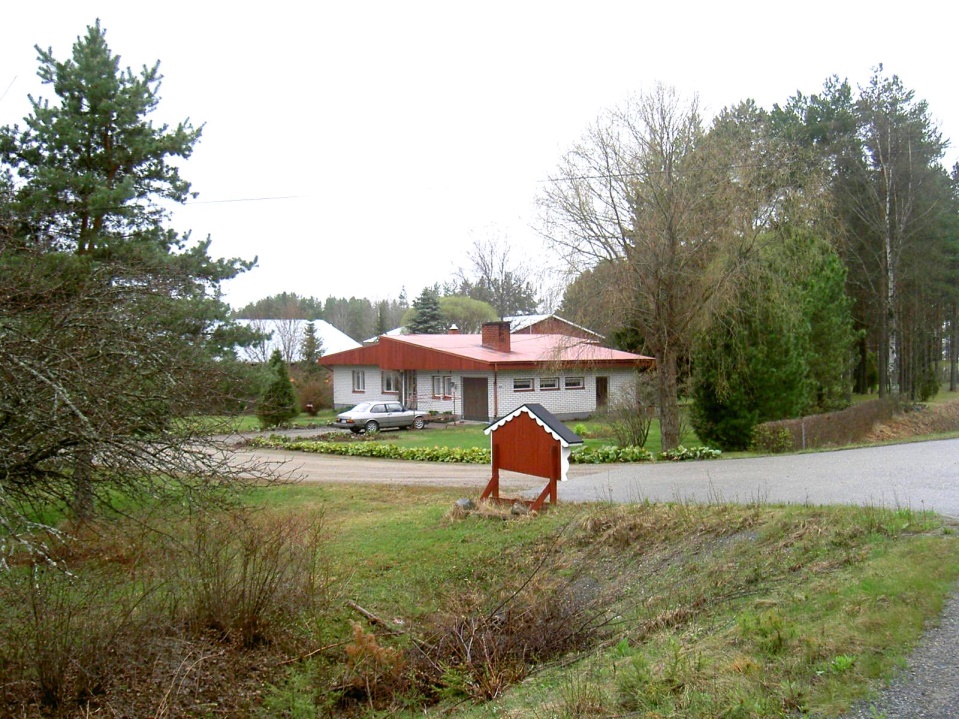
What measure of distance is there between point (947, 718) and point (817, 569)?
152 inches

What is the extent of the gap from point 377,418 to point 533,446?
22.7 m

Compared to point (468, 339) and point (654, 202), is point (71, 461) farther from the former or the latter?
point (468, 339)

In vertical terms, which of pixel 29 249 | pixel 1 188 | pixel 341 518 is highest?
pixel 1 188

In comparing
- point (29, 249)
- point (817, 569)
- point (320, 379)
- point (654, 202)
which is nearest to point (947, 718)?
point (817, 569)

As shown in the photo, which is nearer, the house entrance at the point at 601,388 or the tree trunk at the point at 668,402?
the tree trunk at the point at 668,402

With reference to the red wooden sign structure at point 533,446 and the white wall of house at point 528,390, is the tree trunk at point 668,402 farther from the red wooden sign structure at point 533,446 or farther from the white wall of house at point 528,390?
the white wall of house at point 528,390

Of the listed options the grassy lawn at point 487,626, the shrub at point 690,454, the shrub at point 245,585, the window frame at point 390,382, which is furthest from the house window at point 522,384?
the shrub at point 245,585

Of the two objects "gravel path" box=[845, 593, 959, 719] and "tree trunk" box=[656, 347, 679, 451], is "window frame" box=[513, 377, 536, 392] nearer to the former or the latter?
"tree trunk" box=[656, 347, 679, 451]

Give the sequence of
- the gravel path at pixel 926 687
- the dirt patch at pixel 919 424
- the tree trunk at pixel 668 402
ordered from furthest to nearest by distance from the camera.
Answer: the dirt patch at pixel 919 424, the tree trunk at pixel 668 402, the gravel path at pixel 926 687

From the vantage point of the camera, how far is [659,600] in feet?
27.7

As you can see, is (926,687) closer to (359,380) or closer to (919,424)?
(919,424)

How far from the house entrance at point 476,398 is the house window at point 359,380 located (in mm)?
9596

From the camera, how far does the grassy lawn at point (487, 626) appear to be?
5.64 metres

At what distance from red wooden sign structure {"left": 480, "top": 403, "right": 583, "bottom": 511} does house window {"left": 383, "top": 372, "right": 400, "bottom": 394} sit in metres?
31.2
